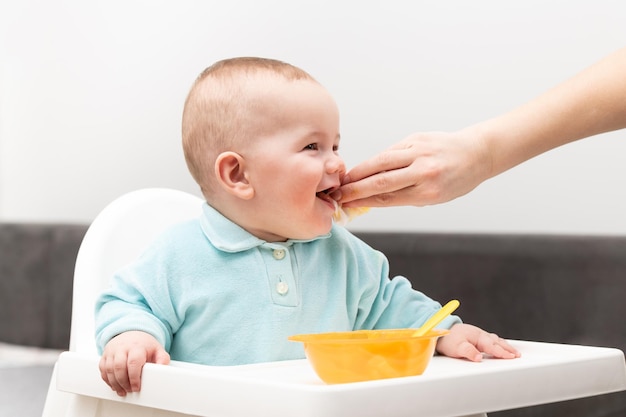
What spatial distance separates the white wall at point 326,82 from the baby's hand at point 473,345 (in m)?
0.71

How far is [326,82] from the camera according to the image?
68.1 inches

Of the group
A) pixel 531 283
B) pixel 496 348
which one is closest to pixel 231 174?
pixel 496 348

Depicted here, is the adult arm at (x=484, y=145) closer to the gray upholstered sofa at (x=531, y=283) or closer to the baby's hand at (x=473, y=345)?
the baby's hand at (x=473, y=345)

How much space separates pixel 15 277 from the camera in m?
2.01

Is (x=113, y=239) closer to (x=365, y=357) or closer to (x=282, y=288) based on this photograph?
(x=282, y=288)

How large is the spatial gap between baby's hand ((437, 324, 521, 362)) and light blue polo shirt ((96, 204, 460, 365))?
48 mm

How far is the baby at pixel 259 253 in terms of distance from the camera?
835 millimetres

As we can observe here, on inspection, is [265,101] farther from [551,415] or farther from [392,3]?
[392,3]

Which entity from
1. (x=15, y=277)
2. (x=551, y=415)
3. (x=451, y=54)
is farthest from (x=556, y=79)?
(x=15, y=277)

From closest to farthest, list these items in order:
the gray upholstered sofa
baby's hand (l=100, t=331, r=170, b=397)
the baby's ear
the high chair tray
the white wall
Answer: the high chair tray < baby's hand (l=100, t=331, r=170, b=397) < the baby's ear < the gray upholstered sofa < the white wall

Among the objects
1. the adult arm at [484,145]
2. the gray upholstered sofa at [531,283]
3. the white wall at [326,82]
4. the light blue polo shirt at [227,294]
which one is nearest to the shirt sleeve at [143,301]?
the light blue polo shirt at [227,294]

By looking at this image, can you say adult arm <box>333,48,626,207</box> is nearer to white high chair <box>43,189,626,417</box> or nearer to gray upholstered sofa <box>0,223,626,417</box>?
white high chair <box>43,189,626,417</box>

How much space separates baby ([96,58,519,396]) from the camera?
0.84 metres

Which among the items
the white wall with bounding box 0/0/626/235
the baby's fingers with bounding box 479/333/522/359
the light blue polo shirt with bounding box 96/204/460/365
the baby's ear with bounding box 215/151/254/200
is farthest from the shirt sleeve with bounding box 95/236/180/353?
the white wall with bounding box 0/0/626/235
